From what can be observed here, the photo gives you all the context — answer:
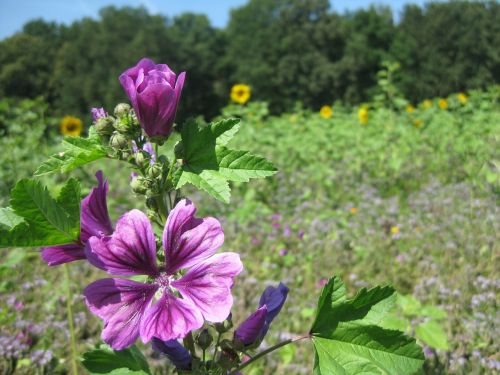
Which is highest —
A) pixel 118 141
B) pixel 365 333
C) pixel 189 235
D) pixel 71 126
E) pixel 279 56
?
pixel 279 56

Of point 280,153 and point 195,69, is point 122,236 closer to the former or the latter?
point 280,153

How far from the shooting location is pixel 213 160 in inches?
38.7

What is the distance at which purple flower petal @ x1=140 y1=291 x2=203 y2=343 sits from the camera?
87cm

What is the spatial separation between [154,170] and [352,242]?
308cm

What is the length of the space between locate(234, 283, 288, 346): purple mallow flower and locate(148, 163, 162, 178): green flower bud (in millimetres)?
330

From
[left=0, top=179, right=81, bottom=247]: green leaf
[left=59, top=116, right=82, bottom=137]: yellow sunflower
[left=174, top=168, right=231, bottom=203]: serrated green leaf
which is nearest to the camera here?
[left=0, top=179, right=81, bottom=247]: green leaf

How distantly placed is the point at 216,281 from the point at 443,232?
3.46m

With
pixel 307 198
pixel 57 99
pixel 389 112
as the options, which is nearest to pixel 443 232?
pixel 307 198

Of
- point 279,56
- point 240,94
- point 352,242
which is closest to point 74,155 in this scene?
point 352,242

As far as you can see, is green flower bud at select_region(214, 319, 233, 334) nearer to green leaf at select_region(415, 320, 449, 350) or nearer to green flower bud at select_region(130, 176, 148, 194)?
green flower bud at select_region(130, 176, 148, 194)

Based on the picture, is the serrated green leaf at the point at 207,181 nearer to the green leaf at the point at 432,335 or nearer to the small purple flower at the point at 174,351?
the small purple flower at the point at 174,351

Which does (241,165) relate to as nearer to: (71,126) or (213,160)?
(213,160)

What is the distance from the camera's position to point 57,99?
35.2 metres

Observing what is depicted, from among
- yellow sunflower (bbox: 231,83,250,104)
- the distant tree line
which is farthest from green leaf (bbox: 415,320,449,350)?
the distant tree line
